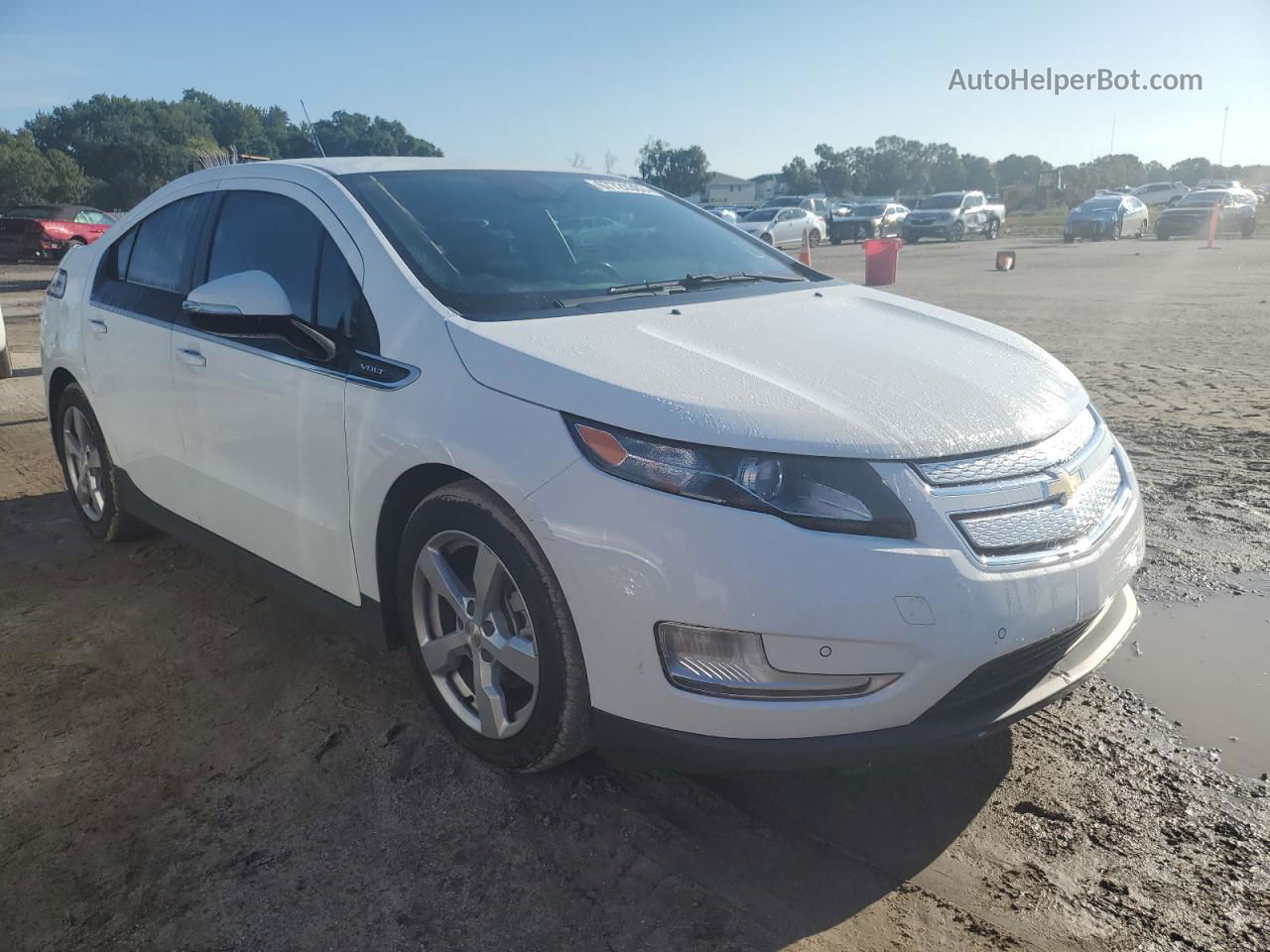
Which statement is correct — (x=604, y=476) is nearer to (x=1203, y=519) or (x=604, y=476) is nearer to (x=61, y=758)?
(x=61, y=758)

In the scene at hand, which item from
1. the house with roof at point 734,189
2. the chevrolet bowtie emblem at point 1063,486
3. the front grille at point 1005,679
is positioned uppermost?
the house with roof at point 734,189

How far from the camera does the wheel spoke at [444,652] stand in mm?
2877

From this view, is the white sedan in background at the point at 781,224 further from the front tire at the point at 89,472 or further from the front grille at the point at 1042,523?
the front grille at the point at 1042,523

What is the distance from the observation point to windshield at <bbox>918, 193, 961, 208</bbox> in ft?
118

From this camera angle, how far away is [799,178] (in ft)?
349

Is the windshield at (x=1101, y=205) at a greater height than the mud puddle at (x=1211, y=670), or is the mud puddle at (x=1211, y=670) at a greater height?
the windshield at (x=1101, y=205)

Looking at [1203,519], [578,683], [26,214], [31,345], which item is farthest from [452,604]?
[26,214]

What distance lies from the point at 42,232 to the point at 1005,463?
26000 mm

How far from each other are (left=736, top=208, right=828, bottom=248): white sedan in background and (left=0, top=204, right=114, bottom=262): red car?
1916cm

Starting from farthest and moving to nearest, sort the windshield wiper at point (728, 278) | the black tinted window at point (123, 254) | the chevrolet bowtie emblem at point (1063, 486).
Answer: the black tinted window at point (123, 254), the windshield wiper at point (728, 278), the chevrolet bowtie emblem at point (1063, 486)

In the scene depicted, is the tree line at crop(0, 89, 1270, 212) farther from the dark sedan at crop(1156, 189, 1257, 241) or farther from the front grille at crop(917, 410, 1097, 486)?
the dark sedan at crop(1156, 189, 1257, 241)

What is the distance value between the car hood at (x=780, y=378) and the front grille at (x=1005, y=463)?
3 centimetres

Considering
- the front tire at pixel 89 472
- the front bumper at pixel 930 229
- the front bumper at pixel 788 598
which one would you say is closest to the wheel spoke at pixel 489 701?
the front bumper at pixel 788 598

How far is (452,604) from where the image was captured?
9.31 feet
